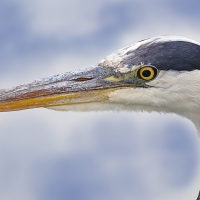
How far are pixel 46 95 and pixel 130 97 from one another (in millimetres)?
780

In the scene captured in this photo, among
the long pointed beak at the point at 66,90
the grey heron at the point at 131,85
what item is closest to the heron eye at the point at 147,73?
the grey heron at the point at 131,85

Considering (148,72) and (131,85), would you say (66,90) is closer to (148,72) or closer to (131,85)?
(131,85)

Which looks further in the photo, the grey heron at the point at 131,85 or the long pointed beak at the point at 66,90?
the long pointed beak at the point at 66,90

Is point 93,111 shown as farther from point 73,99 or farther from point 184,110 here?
point 184,110

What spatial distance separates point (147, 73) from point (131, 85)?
24 cm

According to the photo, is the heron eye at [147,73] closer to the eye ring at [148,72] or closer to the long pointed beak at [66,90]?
the eye ring at [148,72]

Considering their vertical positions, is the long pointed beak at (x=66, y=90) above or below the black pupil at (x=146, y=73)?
above

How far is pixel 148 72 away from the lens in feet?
18.0

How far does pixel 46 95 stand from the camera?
18.5ft

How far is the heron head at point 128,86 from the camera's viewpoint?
5.39 metres

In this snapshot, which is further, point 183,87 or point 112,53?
point 112,53

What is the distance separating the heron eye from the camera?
546 cm

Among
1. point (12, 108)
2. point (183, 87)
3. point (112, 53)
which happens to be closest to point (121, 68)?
point (112, 53)

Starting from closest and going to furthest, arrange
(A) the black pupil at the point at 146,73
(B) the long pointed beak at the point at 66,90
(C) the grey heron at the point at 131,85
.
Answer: (C) the grey heron at the point at 131,85 → (A) the black pupil at the point at 146,73 → (B) the long pointed beak at the point at 66,90
